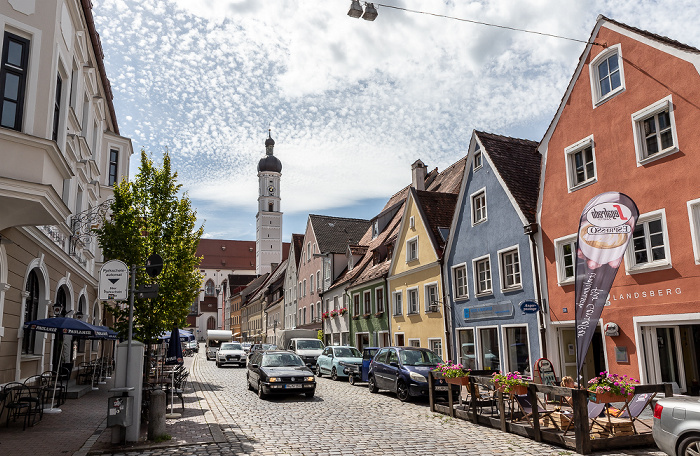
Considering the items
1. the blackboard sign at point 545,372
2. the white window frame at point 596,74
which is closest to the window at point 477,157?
the white window frame at point 596,74

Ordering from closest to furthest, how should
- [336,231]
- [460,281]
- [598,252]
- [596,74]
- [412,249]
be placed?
[598,252] → [596,74] → [460,281] → [412,249] → [336,231]

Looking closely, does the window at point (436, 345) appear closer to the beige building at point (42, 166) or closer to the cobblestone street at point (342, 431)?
the cobblestone street at point (342, 431)

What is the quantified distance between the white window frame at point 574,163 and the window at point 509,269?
10.5 feet

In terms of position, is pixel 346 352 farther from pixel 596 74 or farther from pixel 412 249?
pixel 596 74

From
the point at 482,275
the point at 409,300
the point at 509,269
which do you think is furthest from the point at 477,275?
the point at 409,300

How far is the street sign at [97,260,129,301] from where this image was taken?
9.45 metres

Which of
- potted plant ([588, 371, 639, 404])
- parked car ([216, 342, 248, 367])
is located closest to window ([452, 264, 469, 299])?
potted plant ([588, 371, 639, 404])

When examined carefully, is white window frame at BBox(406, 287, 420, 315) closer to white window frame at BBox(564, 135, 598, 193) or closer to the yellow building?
the yellow building

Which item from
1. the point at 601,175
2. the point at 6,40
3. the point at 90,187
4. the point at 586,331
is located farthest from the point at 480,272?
the point at 6,40

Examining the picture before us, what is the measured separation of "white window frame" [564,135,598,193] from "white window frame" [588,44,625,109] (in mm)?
1055

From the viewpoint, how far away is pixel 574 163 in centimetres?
1672

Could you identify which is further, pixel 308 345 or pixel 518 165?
pixel 308 345

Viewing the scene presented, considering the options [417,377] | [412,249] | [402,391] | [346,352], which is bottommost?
[402,391]

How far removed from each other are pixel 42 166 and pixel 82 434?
5.37 metres
